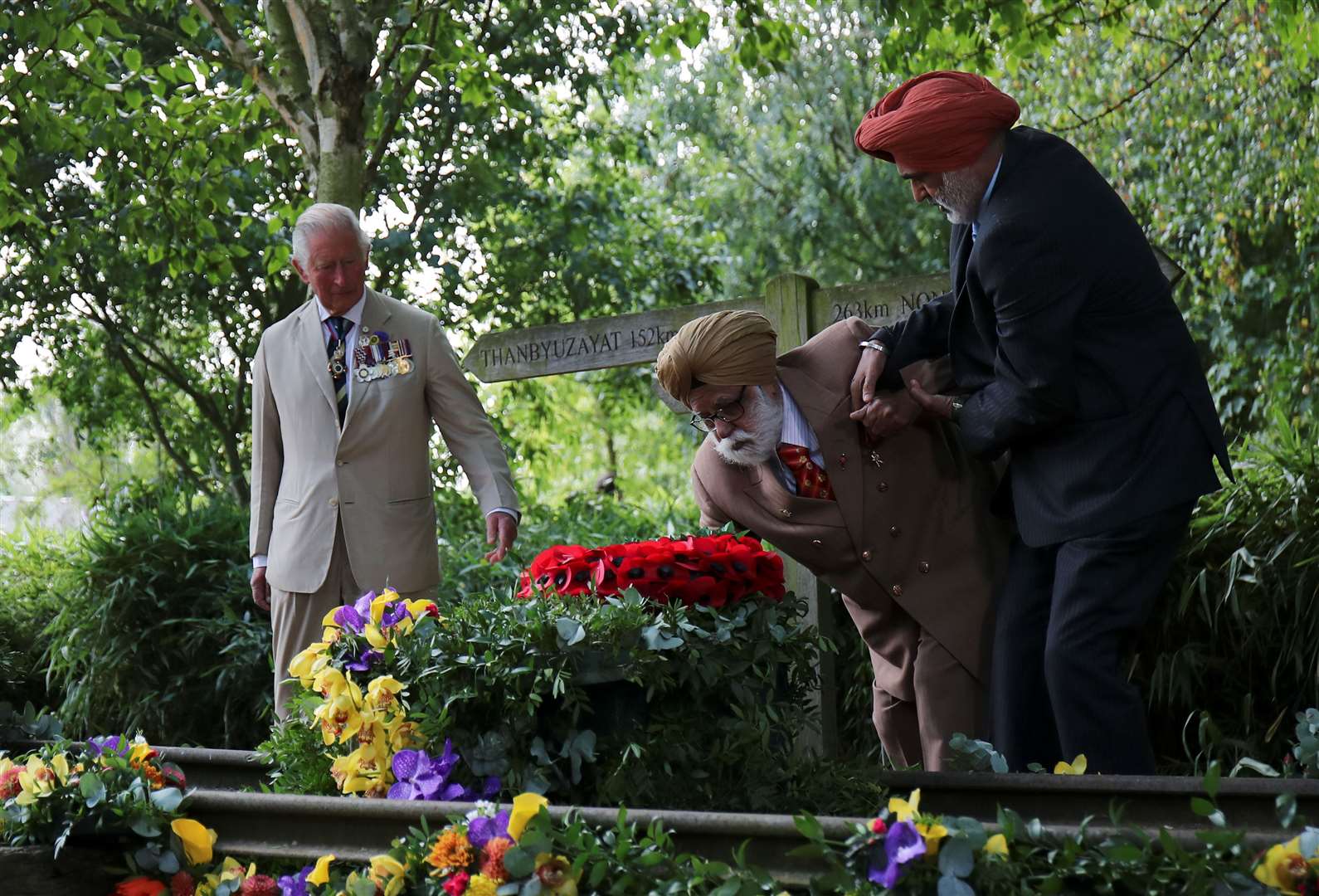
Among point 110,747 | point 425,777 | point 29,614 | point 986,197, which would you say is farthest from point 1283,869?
point 29,614

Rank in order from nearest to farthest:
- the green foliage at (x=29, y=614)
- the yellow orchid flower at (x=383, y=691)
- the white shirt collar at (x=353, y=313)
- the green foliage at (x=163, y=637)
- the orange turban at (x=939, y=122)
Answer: the yellow orchid flower at (x=383, y=691)
the orange turban at (x=939, y=122)
the white shirt collar at (x=353, y=313)
the green foliage at (x=163, y=637)
the green foliage at (x=29, y=614)

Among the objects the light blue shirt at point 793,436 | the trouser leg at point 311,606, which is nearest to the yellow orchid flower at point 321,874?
the light blue shirt at point 793,436

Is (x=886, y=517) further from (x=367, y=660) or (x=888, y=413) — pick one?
(x=367, y=660)

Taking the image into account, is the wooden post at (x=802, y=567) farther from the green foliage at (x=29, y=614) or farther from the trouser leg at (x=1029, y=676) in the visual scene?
the green foliage at (x=29, y=614)

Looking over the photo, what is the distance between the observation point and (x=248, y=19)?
7238 mm

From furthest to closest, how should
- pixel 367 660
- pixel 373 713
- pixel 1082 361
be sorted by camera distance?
pixel 1082 361 < pixel 367 660 < pixel 373 713

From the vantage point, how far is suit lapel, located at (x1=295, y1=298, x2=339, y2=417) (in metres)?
3.84

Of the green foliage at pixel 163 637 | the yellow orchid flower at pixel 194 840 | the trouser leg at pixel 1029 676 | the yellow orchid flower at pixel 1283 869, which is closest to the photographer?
the yellow orchid flower at pixel 1283 869

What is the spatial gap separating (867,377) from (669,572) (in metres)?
1.02

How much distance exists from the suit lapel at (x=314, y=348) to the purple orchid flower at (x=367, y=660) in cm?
157

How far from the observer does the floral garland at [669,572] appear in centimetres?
241

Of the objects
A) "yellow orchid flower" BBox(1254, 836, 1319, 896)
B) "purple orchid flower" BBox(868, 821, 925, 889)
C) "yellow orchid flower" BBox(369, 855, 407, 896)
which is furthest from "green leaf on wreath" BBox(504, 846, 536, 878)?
"yellow orchid flower" BBox(1254, 836, 1319, 896)

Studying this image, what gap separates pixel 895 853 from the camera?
170 centimetres

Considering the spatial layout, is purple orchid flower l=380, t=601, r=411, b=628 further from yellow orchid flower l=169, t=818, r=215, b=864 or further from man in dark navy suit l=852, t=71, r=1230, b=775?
man in dark navy suit l=852, t=71, r=1230, b=775
